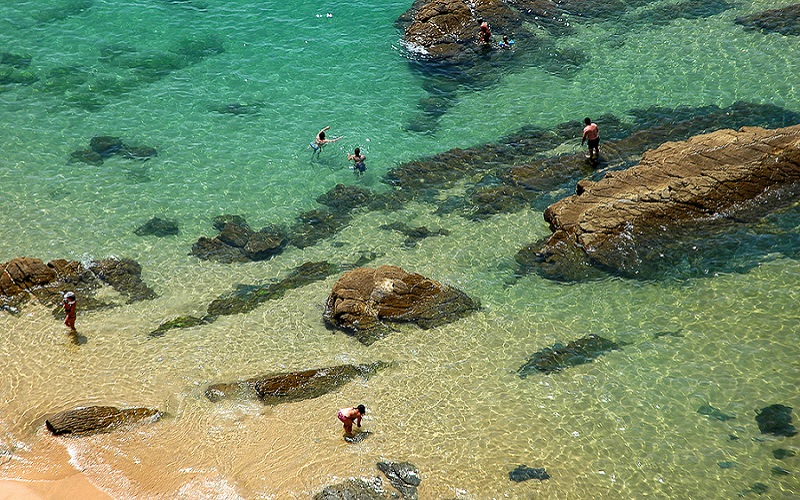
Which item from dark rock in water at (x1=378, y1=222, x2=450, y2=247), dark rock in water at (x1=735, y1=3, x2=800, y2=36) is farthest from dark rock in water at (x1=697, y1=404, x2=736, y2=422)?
dark rock in water at (x1=735, y1=3, x2=800, y2=36)

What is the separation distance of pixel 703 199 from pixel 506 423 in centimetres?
1018

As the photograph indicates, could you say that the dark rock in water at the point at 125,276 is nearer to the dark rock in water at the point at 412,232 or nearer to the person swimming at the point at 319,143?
the dark rock in water at the point at 412,232

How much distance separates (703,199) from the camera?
2230 cm

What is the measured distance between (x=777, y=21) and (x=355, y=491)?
97.3 ft

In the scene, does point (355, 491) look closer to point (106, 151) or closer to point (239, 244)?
point (239, 244)

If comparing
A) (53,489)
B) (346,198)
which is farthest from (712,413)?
(53,489)

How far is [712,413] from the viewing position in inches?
664

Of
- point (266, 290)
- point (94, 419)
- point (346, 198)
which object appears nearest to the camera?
point (94, 419)

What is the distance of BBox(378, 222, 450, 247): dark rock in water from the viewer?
77.3ft

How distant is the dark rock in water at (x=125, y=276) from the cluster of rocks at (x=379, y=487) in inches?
371

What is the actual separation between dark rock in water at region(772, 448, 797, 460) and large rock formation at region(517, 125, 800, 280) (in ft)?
20.9

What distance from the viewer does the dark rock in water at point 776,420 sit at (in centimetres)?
1627

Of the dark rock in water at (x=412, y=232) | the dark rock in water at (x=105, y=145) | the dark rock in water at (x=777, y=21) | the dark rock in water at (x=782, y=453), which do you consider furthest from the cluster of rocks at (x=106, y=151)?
the dark rock in water at (x=777, y=21)

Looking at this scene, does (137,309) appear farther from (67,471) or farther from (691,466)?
(691,466)
